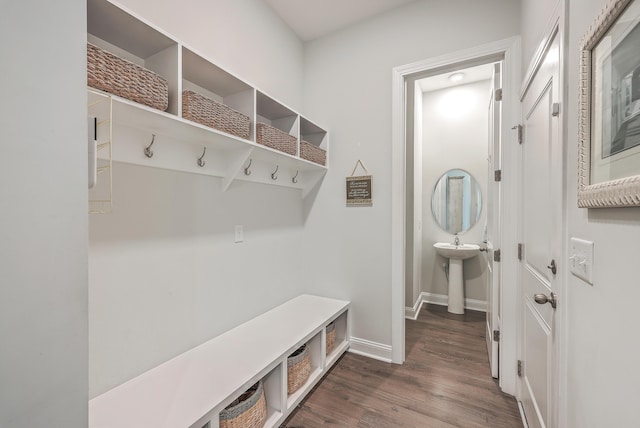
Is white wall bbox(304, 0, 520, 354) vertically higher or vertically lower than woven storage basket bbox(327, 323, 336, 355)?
higher

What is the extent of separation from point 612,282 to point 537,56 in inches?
47.3

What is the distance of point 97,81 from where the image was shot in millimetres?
935

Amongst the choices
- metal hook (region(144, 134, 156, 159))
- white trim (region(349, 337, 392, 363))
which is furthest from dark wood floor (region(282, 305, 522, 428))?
metal hook (region(144, 134, 156, 159))

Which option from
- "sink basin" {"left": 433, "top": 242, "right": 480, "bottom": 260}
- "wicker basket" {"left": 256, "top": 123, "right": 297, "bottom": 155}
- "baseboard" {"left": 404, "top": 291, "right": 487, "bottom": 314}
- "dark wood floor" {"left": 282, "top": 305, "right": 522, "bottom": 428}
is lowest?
"dark wood floor" {"left": 282, "top": 305, "right": 522, "bottom": 428}

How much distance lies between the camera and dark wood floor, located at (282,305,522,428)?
5.31 ft

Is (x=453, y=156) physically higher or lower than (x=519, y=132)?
higher

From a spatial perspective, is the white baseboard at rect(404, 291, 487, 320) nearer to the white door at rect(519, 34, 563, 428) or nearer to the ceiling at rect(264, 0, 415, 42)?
the white door at rect(519, 34, 563, 428)

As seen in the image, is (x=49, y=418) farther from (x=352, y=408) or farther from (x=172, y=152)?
(x=352, y=408)

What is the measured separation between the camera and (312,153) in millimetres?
2207

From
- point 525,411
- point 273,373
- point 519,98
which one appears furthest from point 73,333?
point 519,98

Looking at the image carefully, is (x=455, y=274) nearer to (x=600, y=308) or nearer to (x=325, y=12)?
(x=600, y=308)

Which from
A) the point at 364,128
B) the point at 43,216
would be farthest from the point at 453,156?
the point at 43,216

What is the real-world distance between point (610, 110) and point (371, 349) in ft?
7.04

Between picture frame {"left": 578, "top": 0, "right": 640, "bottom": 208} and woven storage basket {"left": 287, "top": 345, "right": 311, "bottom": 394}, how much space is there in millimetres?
1624
